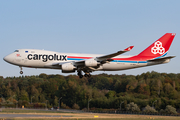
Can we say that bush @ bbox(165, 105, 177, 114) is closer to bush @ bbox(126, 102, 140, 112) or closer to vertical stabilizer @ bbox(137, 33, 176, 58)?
bush @ bbox(126, 102, 140, 112)

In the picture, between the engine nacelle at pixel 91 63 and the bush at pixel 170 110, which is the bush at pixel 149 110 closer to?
the bush at pixel 170 110

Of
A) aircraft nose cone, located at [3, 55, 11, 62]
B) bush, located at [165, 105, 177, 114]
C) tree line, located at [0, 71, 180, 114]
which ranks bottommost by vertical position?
bush, located at [165, 105, 177, 114]

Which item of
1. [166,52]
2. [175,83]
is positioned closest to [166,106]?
[175,83]

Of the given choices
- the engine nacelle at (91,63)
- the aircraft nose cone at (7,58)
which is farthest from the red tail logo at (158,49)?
the aircraft nose cone at (7,58)

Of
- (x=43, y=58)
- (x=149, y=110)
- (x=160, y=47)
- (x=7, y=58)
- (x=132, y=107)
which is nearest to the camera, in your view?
(x=43, y=58)

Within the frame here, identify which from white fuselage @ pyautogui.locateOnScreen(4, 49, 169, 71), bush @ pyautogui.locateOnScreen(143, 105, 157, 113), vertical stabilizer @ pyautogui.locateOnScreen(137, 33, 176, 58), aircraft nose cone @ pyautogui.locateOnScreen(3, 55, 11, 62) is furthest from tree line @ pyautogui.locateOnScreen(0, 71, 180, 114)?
aircraft nose cone @ pyautogui.locateOnScreen(3, 55, 11, 62)

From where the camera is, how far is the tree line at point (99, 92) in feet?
291

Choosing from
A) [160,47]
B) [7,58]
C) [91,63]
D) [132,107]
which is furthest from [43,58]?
[132,107]

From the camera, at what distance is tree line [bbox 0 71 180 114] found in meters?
88.7

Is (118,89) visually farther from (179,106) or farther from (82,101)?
(179,106)

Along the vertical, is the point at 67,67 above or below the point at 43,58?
below

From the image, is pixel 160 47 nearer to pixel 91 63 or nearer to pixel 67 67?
pixel 91 63

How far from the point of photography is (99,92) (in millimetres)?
104625

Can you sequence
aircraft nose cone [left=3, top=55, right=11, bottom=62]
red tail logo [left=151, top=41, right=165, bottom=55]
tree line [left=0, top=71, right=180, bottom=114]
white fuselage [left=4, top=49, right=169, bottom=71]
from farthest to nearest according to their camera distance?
tree line [left=0, top=71, right=180, bottom=114] < red tail logo [left=151, top=41, right=165, bottom=55] < aircraft nose cone [left=3, top=55, right=11, bottom=62] < white fuselage [left=4, top=49, right=169, bottom=71]
